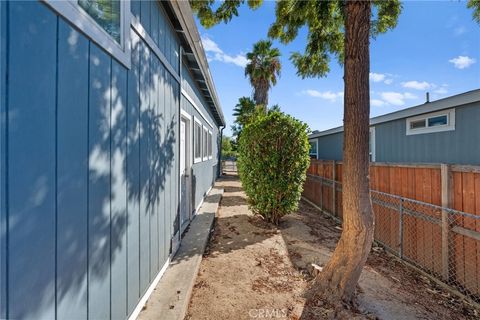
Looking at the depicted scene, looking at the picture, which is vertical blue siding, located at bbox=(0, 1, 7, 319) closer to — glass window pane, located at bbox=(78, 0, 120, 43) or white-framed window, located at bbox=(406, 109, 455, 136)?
glass window pane, located at bbox=(78, 0, 120, 43)

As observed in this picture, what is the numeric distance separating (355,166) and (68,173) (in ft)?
9.16

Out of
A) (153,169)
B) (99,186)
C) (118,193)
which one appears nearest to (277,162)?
(153,169)

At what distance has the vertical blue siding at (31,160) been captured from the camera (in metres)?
1.05

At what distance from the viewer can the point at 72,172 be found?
4.75 feet

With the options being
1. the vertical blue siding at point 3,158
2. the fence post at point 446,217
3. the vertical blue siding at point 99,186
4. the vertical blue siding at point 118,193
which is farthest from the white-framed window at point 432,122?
the vertical blue siding at point 3,158

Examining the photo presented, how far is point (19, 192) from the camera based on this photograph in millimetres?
1077

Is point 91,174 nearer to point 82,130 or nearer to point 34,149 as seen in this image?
point 82,130

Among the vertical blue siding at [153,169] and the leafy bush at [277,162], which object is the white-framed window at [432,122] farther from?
the vertical blue siding at [153,169]

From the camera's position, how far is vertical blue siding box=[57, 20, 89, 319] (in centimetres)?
135

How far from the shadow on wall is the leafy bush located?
11.0 feet

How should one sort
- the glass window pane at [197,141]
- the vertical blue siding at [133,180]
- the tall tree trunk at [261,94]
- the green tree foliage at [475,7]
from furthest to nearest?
1. the tall tree trunk at [261,94]
2. the glass window pane at [197,141]
3. the green tree foliage at [475,7]
4. the vertical blue siding at [133,180]

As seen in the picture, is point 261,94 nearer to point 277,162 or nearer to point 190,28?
point 277,162

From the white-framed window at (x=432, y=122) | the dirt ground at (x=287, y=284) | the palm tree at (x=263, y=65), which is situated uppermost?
the palm tree at (x=263, y=65)

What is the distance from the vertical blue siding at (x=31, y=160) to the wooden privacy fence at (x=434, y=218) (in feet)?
14.3
